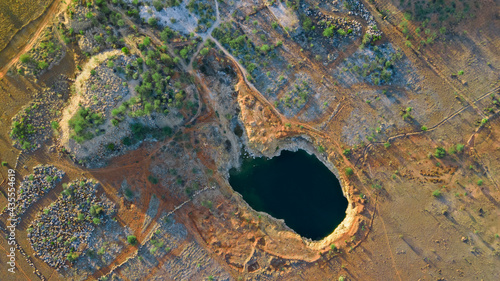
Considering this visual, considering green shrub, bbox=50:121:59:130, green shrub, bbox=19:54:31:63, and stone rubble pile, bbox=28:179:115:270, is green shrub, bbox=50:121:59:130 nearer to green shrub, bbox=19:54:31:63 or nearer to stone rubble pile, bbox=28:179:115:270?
stone rubble pile, bbox=28:179:115:270

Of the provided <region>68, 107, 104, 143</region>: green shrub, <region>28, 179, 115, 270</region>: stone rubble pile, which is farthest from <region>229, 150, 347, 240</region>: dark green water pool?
<region>68, 107, 104, 143</region>: green shrub

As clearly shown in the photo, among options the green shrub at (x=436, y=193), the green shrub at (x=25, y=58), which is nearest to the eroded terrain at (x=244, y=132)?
the green shrub at (x=25, y=58)

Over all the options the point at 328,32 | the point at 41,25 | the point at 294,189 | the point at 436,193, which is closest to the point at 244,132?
the point at 294,189

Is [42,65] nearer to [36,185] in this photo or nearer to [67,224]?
[36,185]

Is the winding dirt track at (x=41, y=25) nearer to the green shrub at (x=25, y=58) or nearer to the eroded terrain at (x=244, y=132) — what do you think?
the eroded terrain at (x=244, y=132)

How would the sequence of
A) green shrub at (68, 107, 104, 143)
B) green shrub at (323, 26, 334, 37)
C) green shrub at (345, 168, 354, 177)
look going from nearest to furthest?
green shrub at (68, 107, 104, 143) → green shrub at (323, 26, 334, 37) → green shrub at (345, 168, 354, 177)

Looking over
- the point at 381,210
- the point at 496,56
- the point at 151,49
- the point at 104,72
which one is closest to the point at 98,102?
the point at 104,72

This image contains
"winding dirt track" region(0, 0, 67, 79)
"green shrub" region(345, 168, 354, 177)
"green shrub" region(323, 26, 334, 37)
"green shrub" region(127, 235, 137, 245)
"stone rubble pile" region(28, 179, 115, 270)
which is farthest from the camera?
"green shrub" region(345, 168, 354, 177)

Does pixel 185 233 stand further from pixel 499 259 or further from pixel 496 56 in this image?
pixel 496 56
